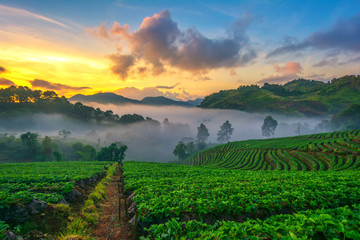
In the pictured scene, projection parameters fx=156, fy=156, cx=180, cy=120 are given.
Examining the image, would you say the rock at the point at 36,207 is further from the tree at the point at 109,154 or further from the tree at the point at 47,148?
the tree at the point at 47,148

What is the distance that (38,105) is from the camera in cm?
17525

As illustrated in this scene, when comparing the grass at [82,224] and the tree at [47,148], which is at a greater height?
the grass at [82,224]

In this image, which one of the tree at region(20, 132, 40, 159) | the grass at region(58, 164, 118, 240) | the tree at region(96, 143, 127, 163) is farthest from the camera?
the tree at region(20, 132, 40, 159)

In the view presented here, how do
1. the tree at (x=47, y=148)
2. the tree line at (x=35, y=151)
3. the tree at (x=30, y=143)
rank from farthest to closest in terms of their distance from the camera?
the tree at (x=47, y=148)
the tree at (x=30, y=143)
the tree line at (x=35, y=151)

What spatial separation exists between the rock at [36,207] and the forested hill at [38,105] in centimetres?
20599

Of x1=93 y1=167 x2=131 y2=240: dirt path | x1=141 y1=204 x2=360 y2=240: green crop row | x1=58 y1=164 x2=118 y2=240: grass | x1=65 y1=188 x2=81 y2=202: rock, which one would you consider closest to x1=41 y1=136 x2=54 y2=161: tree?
x1=65 y1=188 x2=81 y2=202: rock

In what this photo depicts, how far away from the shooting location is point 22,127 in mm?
161250

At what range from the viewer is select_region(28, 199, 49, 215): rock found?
8727 millimetres

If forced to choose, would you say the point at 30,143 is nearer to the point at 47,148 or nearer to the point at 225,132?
the point at 47,148

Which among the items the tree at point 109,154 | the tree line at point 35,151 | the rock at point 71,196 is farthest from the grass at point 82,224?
the tree line at point 35,151

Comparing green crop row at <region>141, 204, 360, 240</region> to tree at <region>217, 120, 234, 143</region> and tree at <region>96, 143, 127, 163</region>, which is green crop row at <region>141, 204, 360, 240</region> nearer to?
tree at <region>96, 143, 127, 163</region>

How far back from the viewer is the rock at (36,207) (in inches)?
344

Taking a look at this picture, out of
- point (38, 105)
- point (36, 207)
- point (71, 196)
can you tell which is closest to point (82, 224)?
point (36, 207)

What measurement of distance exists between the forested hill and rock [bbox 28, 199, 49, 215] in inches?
8110
